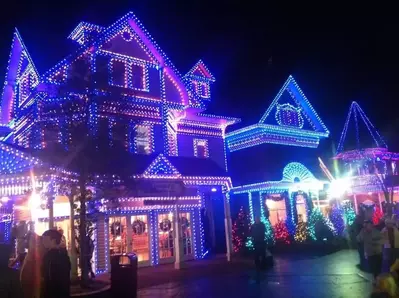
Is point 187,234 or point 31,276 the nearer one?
point 31,276

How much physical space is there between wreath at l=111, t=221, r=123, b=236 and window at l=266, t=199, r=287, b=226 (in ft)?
32.0

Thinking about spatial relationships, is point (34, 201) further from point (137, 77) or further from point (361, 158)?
point (361, 158)

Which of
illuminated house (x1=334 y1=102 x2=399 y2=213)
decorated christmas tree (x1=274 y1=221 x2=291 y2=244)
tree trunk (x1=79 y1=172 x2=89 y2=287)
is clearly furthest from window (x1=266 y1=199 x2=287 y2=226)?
tree trunk (x1=79 y1=172 x2=89 y2=287)

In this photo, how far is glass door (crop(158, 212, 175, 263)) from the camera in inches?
714

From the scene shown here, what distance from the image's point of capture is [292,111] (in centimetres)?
2509

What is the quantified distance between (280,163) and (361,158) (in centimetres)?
1364

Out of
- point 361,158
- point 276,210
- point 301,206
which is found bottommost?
point 276,210

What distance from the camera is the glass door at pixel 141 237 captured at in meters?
17.3

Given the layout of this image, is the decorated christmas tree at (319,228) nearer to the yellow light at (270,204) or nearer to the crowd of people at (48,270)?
the yellow light at (270,204)

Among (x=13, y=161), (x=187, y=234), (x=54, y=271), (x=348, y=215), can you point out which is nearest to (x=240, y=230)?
(x=187, y=234)

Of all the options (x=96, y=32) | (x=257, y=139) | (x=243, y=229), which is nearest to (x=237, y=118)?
(x=257, y=139)

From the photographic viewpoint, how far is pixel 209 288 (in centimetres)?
1152

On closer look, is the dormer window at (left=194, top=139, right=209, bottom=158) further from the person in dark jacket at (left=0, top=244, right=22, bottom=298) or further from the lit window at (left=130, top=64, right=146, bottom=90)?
the person in dark jacket at (left=0, top=244, right=22, bottom=298)

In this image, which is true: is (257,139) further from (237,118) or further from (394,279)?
(394,279)
